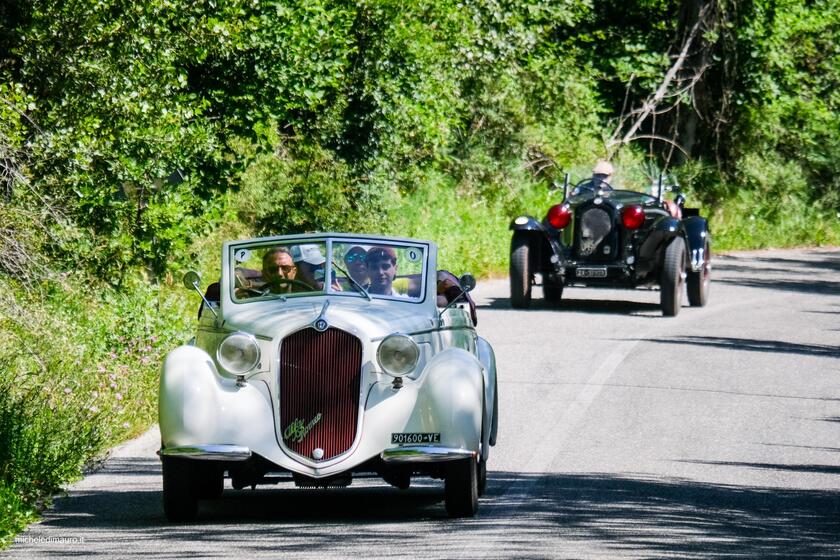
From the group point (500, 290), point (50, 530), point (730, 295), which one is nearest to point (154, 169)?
point (50, 530)

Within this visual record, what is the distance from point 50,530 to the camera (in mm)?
8109

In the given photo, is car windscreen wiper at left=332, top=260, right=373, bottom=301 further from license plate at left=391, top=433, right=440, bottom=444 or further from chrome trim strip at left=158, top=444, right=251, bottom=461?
chrome trim strip at left=158, top=444, right=251, bottom=461

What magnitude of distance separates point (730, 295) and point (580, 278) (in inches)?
180

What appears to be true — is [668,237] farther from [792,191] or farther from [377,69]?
[792,191]

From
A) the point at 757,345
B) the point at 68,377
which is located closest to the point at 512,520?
the point at 68,377

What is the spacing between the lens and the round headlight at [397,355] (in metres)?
8.28

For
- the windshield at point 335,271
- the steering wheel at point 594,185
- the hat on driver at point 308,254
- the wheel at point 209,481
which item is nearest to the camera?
the wheel at point 209,481

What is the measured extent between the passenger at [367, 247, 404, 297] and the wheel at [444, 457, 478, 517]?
4.41ft

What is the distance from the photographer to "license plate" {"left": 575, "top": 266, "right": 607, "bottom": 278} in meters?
19.3

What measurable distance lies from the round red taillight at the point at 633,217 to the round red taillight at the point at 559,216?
2.31 ft

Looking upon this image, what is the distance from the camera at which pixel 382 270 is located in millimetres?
9227

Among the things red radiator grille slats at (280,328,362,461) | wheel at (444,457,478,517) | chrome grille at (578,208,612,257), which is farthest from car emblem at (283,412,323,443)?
chrome grille at (578,208,612,257)

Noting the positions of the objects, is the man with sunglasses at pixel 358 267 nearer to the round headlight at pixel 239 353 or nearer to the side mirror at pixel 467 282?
the side mirror at pixel 467 282
